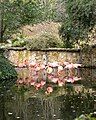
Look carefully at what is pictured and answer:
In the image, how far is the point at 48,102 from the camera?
9.12 meters

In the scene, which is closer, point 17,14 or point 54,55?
point 54,55

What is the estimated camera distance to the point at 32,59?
52.9ft

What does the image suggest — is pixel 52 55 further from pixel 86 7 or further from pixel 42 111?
pixel 42 111

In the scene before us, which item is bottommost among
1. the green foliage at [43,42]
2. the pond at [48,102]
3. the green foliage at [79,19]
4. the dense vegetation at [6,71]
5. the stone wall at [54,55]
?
the pond at [48,102]

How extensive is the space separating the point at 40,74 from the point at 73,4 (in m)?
3.07

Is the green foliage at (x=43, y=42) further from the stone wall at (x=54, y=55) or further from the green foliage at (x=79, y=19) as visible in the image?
the green foliage at (x=79, y=19)

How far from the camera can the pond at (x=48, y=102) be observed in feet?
25.0

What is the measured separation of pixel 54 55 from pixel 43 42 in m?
0.75

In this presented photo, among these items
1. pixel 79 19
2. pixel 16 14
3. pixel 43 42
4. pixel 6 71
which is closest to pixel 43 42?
pixel 43 42

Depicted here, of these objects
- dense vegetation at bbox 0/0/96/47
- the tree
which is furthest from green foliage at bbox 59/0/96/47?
the tree

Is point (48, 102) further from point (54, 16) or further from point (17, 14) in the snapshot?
point (54, 16)

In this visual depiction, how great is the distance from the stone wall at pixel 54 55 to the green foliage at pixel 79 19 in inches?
29.9

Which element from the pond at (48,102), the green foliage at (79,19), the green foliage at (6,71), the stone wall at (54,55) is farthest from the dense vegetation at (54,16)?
the green foliage at (6,71)

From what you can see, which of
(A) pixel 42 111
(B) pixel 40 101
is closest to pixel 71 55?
(B) pixel 40 101
